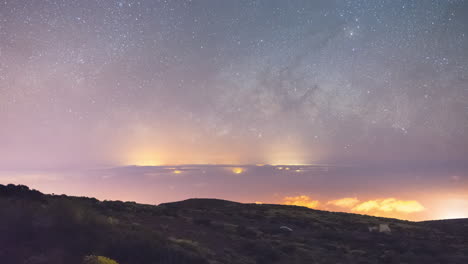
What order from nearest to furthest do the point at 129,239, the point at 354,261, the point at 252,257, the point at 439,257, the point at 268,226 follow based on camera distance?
1. the point at 129,239
2. the point at 252,257
3. the point at 354,261
4. the point at 439,257
5. the point at 268,226

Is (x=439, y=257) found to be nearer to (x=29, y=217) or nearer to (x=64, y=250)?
(x=64, y=250)

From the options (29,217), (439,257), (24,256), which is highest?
(29,217)

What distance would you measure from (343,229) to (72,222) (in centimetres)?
2709

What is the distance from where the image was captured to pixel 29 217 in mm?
17125

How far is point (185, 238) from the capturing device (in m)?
22.4

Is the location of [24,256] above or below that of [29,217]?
below

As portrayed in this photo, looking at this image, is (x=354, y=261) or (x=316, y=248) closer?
(x=354, y=261)

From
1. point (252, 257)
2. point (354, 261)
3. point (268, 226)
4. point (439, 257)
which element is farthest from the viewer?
point (268, 226)

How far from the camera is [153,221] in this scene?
1061 inches

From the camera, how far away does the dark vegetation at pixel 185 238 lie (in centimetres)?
1504

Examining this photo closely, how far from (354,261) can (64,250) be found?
56.9 ft

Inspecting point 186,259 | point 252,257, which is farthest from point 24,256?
point 252,257

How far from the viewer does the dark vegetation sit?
49.3 feet

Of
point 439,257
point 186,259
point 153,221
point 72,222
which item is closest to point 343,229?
point 439,257
